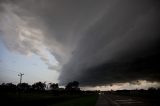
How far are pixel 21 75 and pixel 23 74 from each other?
1.08 m

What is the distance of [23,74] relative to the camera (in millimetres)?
119062

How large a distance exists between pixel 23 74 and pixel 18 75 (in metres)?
3.11

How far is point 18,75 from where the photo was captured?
120m

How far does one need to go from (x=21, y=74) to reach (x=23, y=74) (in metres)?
0.98

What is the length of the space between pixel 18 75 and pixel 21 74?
249 centimetres

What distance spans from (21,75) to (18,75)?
7.75 ft

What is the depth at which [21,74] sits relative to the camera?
118750 mm

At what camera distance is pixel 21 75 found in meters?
119
